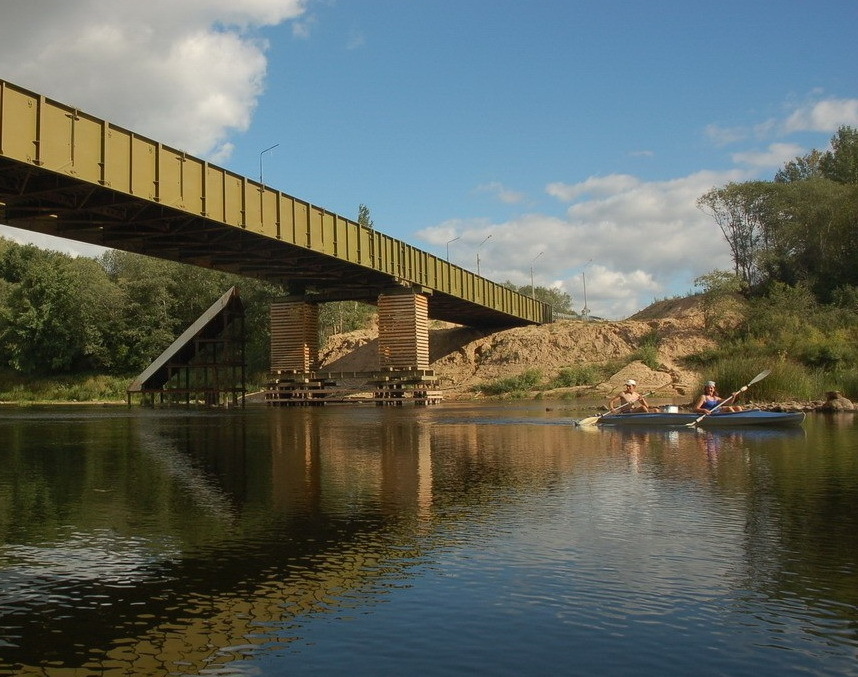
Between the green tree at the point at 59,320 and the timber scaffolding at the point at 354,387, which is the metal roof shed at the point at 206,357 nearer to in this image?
the timber scaffolding at the point at 354,387

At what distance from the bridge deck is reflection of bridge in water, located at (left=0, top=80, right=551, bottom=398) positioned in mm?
54

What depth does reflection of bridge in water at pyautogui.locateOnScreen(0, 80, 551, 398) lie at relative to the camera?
28078mm

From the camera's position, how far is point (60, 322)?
264 ft

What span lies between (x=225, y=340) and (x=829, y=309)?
43.0 metres

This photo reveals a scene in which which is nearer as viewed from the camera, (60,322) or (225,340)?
(225,340)

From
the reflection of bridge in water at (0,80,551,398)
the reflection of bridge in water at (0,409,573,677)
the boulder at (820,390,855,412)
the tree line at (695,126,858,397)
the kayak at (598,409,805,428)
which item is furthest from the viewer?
the tree line at (695,126,858,397)

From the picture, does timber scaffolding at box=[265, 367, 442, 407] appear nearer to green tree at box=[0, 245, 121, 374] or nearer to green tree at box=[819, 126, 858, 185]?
green tree at box=[0, 245, 121, 374]

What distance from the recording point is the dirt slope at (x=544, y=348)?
64500 mm

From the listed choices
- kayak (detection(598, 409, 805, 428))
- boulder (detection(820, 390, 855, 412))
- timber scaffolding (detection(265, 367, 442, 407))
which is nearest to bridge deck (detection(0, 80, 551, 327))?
timber scaffolding (detection(265, 367, 442, 407))

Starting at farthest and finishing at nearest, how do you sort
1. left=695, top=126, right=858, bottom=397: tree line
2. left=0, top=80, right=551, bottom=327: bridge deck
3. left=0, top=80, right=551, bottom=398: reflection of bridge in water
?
left=695, top=126, right=858, bottom=397: tree line → left=0, top=80, right=551, bottom=398: reflection of bridge in water → left=0, top=80, right=551, bottom=327: bridge deck

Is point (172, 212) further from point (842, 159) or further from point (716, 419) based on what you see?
point (842, 159)

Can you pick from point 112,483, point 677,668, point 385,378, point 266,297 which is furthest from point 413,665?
point 266,297

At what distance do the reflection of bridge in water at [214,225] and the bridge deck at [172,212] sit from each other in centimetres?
5

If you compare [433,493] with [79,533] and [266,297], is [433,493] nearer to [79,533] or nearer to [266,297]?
[79,533]
